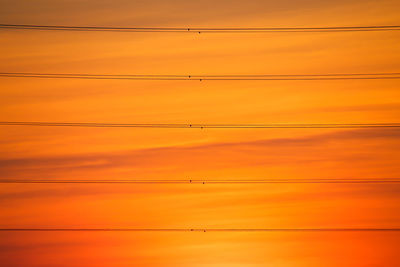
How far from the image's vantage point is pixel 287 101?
3.37 m

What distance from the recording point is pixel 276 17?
342cm

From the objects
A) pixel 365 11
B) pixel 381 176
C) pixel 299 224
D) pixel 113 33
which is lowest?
pixel 299 224

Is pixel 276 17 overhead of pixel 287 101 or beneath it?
overhead

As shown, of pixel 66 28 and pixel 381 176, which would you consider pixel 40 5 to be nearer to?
pixel 66 28

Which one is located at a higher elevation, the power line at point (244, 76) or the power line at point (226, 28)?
the power line at point (226, 28)

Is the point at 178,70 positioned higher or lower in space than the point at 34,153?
higher

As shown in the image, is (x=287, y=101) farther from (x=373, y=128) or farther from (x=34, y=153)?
(x=34, y=153)

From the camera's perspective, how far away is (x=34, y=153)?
332 cm

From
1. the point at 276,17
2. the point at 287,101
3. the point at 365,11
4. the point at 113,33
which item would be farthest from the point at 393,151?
the point at 113,33

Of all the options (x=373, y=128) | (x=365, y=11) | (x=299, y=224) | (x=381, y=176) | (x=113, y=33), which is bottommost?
(x=299, y=224)

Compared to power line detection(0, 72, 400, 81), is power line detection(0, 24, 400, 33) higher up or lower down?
higher up

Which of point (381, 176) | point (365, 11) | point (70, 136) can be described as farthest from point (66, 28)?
point (381, 176)

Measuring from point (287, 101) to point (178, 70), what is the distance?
90cm

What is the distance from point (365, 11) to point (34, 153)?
285cm
